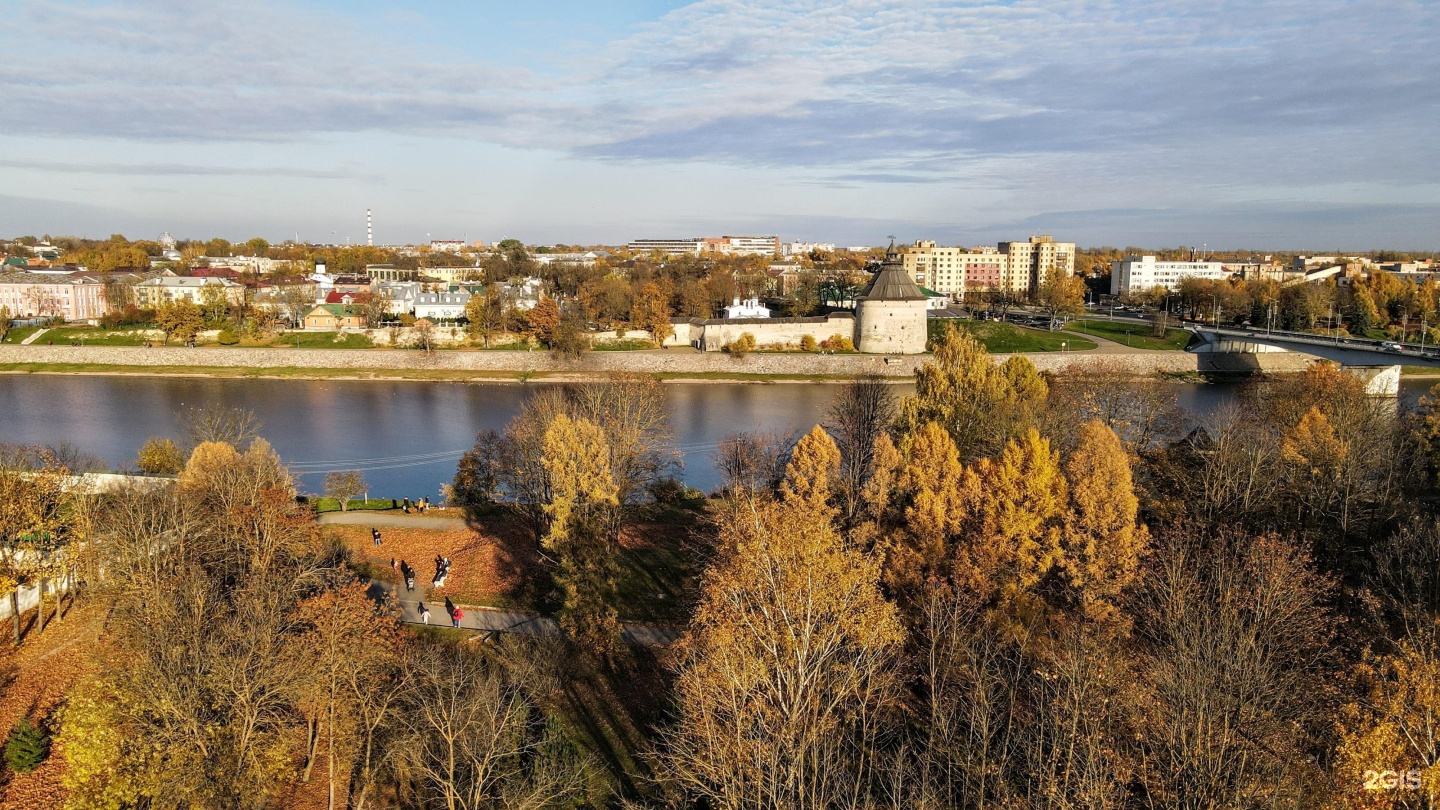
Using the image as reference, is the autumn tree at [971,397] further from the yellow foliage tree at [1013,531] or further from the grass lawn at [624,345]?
the grass lawn at [624,345]

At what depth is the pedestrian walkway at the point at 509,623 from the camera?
28.0ft

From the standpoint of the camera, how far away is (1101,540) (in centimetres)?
818

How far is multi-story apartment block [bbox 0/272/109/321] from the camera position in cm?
3831

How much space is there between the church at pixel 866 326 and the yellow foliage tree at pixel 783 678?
82.2ft

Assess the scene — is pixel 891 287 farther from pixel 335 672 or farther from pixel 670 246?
pixel 670 246

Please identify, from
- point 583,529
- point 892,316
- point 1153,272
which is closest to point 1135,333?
point 892,316

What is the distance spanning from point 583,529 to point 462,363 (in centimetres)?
2202

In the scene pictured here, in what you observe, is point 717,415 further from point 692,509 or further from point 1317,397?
point 1317,397

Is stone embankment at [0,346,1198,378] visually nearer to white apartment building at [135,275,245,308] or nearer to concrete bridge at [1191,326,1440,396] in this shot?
concrete bridge at [1191,326,1440,396]

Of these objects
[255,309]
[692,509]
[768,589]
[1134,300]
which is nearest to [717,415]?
[692,509]

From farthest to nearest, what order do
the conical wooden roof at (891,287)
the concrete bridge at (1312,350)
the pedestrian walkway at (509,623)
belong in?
the conical wooden roof at (891,287)
the concrete bridge at (1312,350)
the pedestrian walkway at (509,623)

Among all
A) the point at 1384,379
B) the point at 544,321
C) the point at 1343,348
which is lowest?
the point at 1384,379

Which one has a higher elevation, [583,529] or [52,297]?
[52,297]

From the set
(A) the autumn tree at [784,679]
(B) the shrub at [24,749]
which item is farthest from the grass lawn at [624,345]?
(A) the autumn tree at [784,679]
